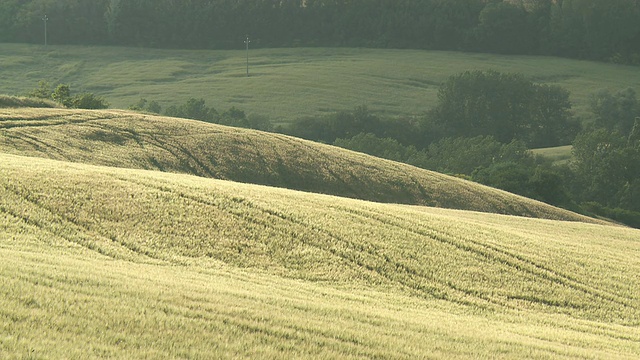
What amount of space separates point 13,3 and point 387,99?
6517 cm

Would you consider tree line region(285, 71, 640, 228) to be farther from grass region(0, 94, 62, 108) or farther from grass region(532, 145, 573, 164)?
grass region(0, 94, 62, 108)

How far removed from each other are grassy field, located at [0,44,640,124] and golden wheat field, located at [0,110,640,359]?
81.2 metres

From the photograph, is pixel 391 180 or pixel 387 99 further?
pixel 387 99

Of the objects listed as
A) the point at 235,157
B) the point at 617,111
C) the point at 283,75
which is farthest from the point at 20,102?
the point at 617,111

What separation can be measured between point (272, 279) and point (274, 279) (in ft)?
0.19

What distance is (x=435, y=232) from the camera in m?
22.9

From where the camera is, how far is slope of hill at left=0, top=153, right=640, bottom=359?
11.4m

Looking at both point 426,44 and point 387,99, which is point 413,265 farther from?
point 426,44

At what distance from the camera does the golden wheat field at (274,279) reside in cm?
1138

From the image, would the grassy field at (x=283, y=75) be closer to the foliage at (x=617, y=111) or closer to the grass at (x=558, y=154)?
Answer: the foliage at (x=617, y=111)

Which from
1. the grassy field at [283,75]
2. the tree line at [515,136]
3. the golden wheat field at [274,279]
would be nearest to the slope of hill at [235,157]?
the golden wheat field at [274,279]

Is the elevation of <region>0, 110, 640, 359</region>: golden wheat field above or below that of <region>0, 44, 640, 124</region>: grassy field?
above

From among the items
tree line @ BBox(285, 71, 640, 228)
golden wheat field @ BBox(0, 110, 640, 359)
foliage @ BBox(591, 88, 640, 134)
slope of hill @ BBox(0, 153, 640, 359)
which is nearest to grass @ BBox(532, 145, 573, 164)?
tree line @ BBox(285, 71, 640, 228)

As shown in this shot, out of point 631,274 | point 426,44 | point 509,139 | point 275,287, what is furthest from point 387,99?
point 275,287
